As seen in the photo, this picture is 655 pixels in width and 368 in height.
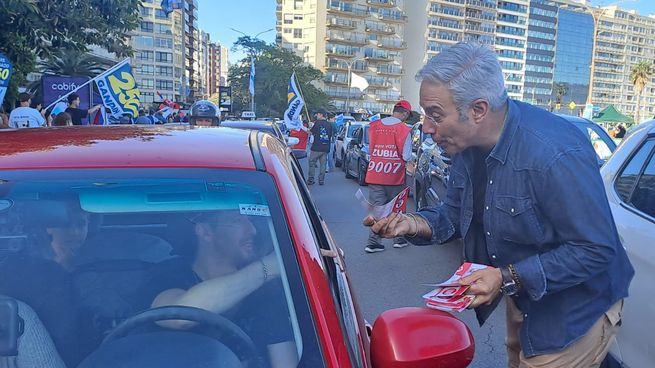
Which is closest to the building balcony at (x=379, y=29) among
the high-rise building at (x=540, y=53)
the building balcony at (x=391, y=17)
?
the building balcony at (x=391, y=17)

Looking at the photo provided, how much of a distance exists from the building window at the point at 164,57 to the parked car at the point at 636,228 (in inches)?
4314

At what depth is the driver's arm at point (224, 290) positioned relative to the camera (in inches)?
62.3

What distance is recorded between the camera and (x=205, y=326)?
150 cm

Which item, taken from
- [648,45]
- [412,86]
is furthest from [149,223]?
[648,45]

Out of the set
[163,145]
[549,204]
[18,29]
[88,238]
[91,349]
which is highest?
[18,29]

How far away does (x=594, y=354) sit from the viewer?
1.99m

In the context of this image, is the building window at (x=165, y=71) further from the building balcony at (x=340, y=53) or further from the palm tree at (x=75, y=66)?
the palm tree at (x=75, y=66)

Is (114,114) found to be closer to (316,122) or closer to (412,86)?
(316,122)

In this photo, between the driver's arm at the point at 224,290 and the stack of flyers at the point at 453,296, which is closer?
the driver's arm at the point at 224,290

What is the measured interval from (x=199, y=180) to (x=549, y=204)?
1.15 metres

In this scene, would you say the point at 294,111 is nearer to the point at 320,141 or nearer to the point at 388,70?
the point at 320,141

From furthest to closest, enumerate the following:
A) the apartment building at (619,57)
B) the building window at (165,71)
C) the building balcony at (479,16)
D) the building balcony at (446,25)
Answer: the apartment building at (619,57) → the building balcony at (479,16) → the building balcony at (446,25) → the building window at (165,71)

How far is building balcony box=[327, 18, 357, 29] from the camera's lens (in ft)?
307

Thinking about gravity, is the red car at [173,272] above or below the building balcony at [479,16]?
below
